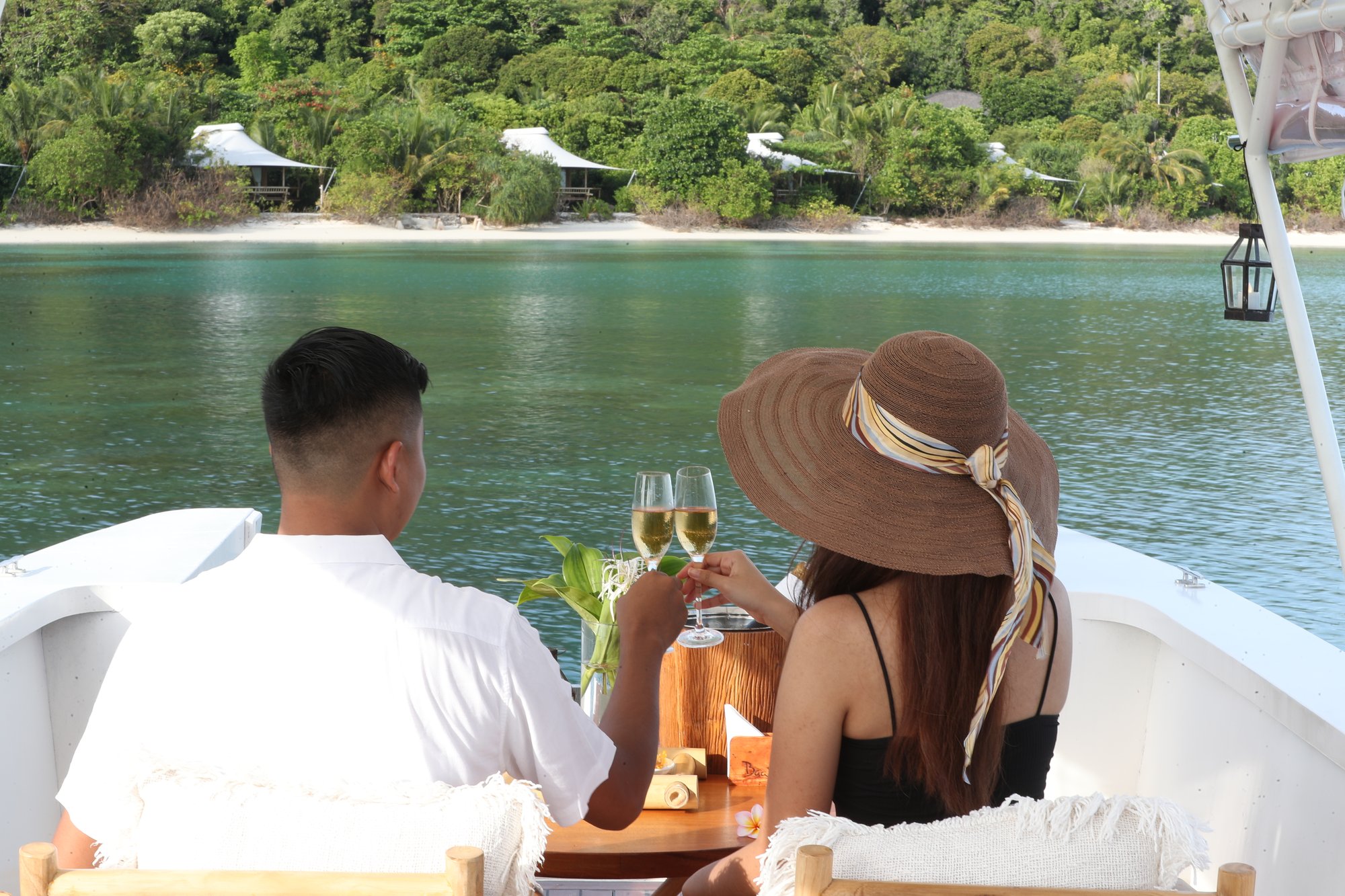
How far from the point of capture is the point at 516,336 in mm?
16109

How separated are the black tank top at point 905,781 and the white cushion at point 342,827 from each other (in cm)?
34

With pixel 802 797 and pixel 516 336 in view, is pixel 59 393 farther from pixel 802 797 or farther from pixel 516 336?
pixel 802 797

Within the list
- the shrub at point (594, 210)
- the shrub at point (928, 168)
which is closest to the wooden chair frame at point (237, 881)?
the shrub at point (594, 210)

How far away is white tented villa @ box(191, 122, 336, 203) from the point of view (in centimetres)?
3106

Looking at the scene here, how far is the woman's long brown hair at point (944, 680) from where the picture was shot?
1124 mm

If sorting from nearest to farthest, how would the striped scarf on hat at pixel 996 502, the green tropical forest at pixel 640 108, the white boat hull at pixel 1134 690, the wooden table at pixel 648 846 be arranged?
1. the striped scarf on hat at pixel 996 502
2. the wooden table at pixel 648 846
3. the white boat hull at pixel 1134 690
4. the green tropical forest at pixel 640 108

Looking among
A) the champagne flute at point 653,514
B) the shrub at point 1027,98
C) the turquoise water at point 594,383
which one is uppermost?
the shrub at point 1027,98

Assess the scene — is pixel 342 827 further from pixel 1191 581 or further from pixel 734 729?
pixel 1191 581

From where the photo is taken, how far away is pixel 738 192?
3331cm

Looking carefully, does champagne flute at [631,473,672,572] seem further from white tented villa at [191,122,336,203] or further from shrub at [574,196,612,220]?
shrub at [574,196,612,220]

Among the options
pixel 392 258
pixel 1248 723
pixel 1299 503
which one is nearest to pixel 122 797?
pixel 1248 723

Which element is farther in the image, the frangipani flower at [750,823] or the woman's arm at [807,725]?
the frangipani flower at [750,823]

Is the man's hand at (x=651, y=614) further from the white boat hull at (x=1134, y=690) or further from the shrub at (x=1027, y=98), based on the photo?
the shrub at (x=1027, y=98)

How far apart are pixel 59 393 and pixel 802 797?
12.7 m
